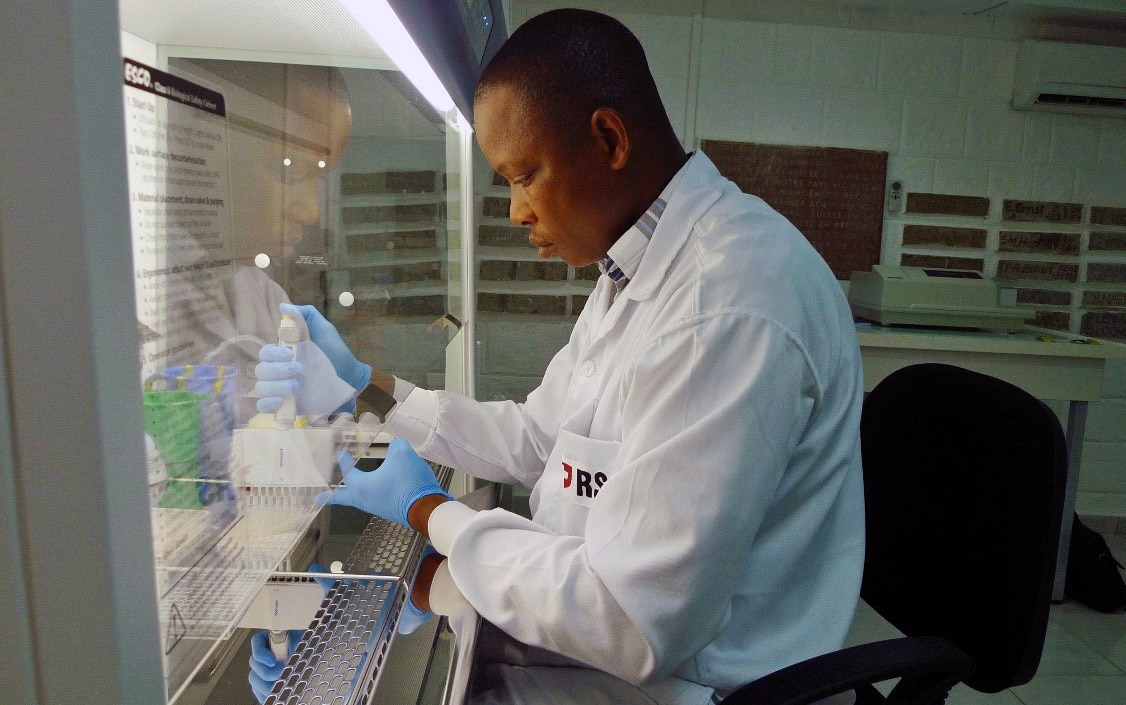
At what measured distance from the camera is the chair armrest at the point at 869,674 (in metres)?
0.78

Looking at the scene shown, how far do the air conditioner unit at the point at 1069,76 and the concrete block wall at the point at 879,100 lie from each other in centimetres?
7

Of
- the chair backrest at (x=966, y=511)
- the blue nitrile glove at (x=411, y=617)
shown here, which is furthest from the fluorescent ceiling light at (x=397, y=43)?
the chair backrest at (x=966, y=511)

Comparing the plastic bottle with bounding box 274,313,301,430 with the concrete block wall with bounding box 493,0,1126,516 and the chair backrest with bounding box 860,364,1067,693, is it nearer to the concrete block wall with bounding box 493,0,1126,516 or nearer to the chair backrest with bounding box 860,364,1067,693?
the chair backrest with bounding box 860,364,1067,693

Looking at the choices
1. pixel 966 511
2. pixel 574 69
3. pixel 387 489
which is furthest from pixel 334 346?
pixel 966 511

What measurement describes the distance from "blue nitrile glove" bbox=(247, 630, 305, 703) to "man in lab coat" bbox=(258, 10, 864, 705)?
6.9 inches

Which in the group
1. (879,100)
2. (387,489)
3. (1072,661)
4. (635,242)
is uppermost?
(879,100)

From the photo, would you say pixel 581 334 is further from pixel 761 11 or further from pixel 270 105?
pixel 761 11

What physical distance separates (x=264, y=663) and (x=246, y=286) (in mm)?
434

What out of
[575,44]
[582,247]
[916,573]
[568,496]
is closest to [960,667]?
[916,573]

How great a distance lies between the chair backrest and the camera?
3.30 ft

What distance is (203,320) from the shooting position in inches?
22.3

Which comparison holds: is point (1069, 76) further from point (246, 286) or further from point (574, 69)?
point (246, 286)

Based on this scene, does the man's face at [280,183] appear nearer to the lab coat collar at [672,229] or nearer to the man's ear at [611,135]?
the man's ear at [611,135]

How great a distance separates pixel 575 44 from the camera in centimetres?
91
